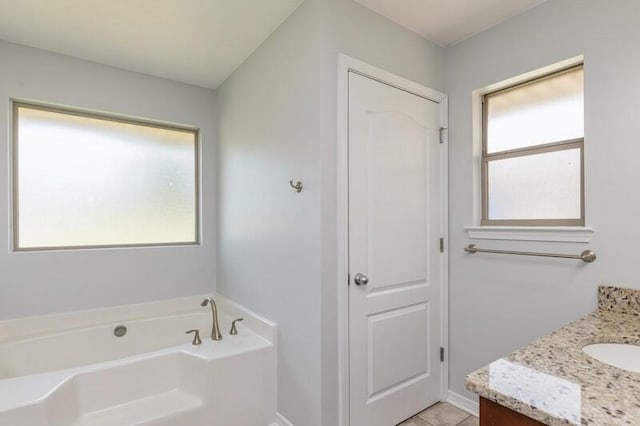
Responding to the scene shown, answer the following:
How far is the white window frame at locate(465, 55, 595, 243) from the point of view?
166 cm

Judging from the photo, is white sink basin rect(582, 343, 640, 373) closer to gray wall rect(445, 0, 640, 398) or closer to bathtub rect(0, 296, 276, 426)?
gray wall rect(445, 0, 640, 398)

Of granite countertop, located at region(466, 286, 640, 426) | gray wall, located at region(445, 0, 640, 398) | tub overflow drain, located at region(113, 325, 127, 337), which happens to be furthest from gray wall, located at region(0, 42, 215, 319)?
granite countertop, located at region(466, 286, 640, 426)

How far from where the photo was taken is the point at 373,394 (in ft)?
6.13

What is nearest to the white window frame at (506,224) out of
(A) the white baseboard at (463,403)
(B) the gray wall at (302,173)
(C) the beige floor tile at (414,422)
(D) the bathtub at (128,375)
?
Answer: (B) the gray wall at (302,173)

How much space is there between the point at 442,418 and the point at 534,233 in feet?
4.27

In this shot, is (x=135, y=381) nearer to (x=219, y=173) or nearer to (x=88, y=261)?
(x=88, y=261)

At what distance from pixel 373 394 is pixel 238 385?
812 mm

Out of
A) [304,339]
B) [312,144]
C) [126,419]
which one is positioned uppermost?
[312,144]

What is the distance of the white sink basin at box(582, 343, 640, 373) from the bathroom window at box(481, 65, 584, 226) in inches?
27.9

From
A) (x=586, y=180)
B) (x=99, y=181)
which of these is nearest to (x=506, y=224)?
(x=586, y=180)

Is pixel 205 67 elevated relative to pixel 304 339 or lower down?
elevated

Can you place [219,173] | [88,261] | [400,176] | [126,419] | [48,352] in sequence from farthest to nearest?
[219,173]
[88,261]
[48,352]
[400,176]
[126,419]

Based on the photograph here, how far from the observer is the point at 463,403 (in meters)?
2.15

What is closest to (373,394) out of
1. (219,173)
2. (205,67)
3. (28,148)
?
(219,173)
